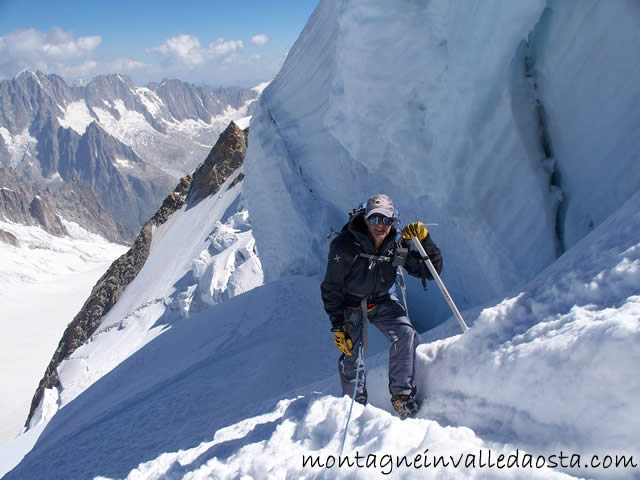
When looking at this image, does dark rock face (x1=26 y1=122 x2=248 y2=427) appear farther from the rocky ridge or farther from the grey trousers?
the rocky ridge

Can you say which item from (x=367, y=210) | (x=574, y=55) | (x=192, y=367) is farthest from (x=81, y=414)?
(x=574, y=55)

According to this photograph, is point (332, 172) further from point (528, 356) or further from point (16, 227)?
point (16, 227)

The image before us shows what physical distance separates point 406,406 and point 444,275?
376 centimetres

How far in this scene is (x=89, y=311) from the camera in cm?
3244

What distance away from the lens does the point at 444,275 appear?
627 centimetres

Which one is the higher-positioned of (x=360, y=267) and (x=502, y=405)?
(x=360, y=267)

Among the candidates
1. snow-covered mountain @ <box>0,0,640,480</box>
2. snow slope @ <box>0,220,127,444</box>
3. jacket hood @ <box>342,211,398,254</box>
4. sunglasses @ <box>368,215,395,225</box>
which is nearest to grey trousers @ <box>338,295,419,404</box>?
snow-covered mountain @ <box>0,0,640,480</box>

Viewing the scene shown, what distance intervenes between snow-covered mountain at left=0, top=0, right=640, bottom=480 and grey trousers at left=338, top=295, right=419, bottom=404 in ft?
0.47

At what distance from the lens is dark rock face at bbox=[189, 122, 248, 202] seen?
122 ft

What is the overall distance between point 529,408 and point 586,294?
67cm

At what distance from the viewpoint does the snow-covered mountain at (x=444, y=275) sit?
203 cm

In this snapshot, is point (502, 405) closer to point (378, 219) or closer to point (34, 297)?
point (378, 219)

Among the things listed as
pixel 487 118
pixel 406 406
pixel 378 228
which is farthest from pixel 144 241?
pixel 406 406

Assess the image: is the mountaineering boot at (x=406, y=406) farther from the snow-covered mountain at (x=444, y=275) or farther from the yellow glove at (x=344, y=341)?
the yellow glove at (x=344, y=341)
